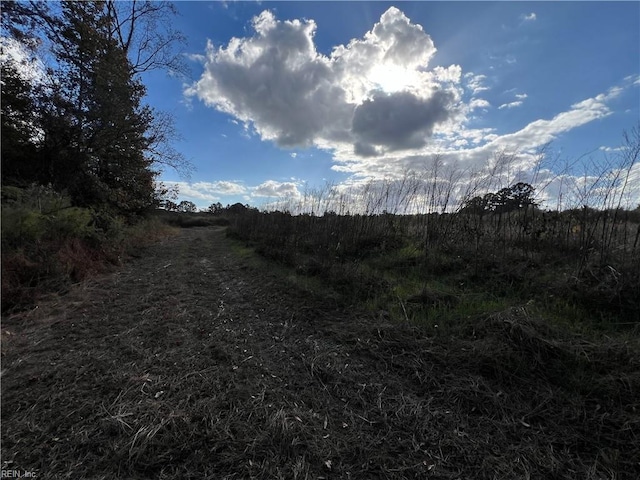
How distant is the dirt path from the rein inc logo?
25mm

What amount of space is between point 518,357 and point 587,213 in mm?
3687

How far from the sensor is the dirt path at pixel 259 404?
67.7 inches

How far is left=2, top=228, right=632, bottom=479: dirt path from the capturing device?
67.7 inches

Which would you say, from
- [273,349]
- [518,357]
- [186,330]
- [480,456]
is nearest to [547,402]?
[518,357]

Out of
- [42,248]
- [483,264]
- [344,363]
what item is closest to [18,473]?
[344,363]

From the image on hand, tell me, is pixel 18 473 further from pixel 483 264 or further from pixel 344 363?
pixel 483 264

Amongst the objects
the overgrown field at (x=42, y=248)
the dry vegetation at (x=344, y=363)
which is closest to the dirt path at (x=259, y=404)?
the dry vegetation at (x=344, y=363)

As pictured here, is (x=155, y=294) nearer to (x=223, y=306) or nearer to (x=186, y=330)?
(x=223, y=306)

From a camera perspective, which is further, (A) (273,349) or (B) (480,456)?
(A) (273,349)

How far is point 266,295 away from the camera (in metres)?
4.98

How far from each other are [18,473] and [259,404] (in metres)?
1.37

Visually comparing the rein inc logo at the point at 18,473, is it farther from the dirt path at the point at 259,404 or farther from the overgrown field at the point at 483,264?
the overgrown field at the point at 483,264

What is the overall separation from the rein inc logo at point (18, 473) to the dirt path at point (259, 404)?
2 centimetres

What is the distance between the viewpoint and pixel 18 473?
5.31 feet
